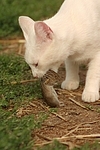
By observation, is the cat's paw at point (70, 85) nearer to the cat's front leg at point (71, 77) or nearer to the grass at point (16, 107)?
the cat's front leg at point (71, 77)

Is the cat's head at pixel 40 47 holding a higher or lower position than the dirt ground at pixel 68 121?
higher

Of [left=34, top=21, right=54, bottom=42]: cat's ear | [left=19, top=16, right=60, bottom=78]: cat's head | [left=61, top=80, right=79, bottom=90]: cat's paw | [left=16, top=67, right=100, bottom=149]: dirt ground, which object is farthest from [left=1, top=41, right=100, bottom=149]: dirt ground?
[left=34, top=21, right=54, bottom=42]: cat's ear

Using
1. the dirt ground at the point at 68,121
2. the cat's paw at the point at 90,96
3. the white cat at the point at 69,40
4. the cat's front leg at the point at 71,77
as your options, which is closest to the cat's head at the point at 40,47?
the white cat at the point at 69,40

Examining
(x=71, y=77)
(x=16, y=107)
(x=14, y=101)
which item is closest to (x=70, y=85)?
(x=71, y=77)

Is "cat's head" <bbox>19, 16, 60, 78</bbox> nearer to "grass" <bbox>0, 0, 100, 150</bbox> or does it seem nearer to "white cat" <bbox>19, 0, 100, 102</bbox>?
"white cat" <bbox>19, 0, 100, 102</bbox>

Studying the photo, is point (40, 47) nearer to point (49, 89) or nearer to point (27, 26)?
point (27, 26)

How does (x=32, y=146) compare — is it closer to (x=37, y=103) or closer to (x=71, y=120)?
(x=71, y=120)

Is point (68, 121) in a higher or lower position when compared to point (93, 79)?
lower
